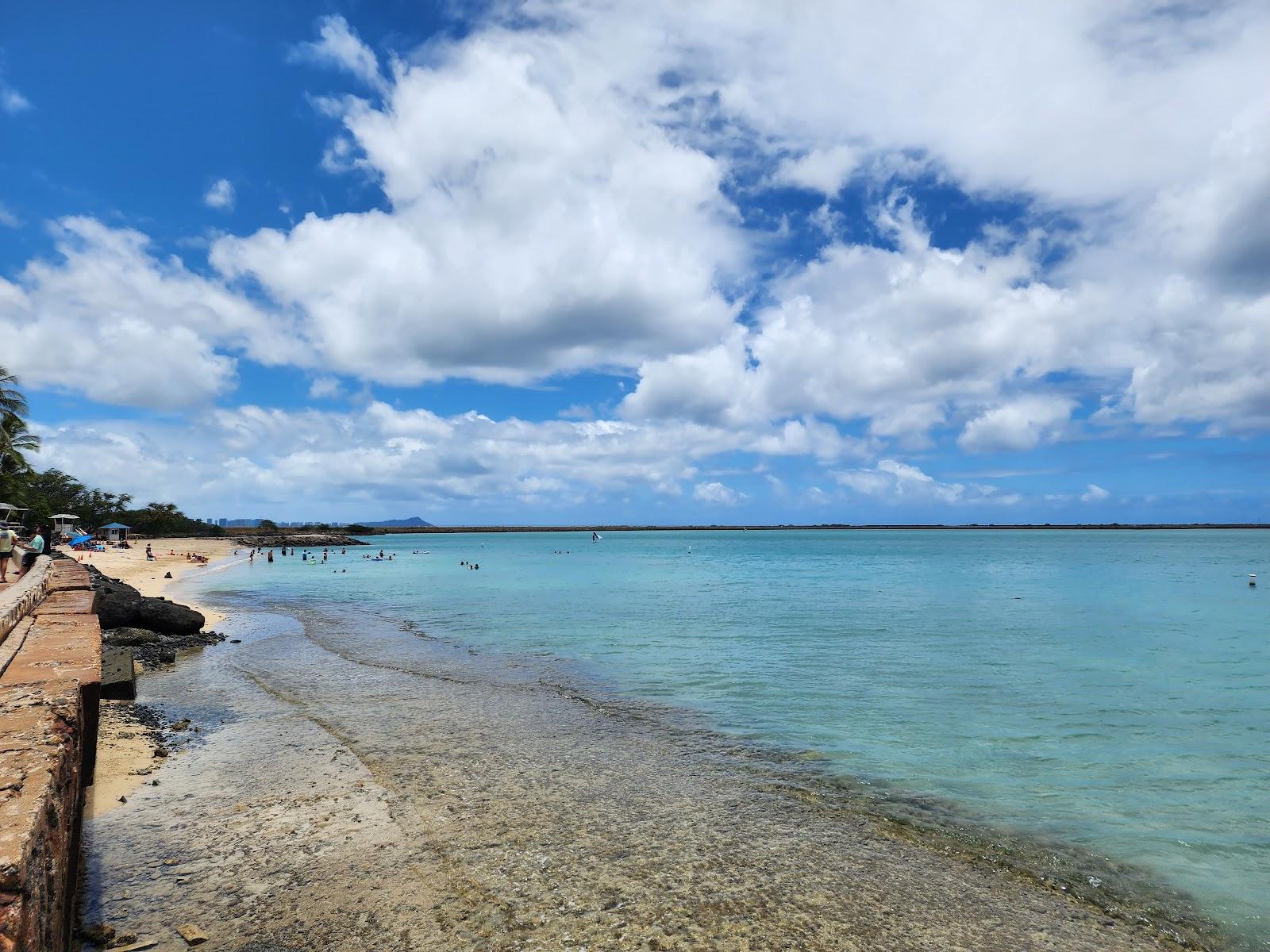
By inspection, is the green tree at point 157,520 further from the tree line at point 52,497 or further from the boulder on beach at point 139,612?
the boulder on beach at point 139,612

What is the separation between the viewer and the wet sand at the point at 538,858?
584 cm

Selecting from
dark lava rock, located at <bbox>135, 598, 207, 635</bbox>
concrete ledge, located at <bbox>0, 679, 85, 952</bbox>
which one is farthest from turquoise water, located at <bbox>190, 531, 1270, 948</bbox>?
concrete ledge, located at <bbox>0, 679, 85, 952</bbox>

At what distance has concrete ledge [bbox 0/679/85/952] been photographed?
3174 millimetres

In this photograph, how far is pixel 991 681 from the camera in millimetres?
17000

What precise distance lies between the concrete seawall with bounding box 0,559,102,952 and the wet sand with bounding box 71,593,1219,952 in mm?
1087

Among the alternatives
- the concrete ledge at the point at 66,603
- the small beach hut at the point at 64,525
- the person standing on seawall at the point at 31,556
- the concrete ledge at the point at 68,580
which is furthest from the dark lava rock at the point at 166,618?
the small beach hut at the point at 64,525

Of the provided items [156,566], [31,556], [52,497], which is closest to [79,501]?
[52,497]

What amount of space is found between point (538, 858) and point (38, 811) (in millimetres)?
4452

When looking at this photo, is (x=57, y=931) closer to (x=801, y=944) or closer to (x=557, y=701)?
(x=801, y=944)

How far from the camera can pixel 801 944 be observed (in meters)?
5.67

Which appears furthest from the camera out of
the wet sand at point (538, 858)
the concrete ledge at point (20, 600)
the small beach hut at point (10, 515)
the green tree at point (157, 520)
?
the green tree at point (157, 520)

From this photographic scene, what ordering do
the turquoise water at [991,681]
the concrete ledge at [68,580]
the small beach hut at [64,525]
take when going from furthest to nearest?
the small beach hut at [64,525]
the concrete ledge at [68,580]
the turquoise water at [991,681]

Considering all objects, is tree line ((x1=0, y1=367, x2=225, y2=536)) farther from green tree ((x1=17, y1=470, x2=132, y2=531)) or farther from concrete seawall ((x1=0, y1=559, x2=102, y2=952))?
Result: concrete seawall ((x1=0, y1=559, x2=102, y2=952))

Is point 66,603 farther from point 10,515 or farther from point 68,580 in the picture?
point 10,515
